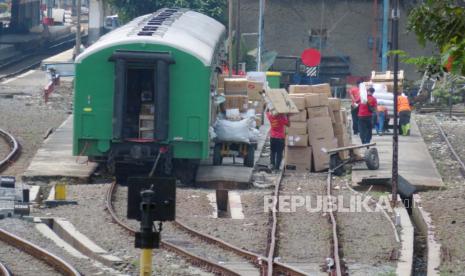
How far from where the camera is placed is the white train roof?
68.4ft

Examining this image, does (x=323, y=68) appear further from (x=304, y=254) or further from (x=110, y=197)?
(x=304, y=254)

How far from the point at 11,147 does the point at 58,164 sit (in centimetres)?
396

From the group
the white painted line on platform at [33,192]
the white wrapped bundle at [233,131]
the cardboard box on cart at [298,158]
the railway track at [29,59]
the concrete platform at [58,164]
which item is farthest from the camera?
the railway track at [29,59]

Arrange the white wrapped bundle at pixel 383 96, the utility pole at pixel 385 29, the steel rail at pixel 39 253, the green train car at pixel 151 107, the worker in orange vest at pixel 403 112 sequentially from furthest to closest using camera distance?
the utility pole at pixel 385 29, the white wrapped bundle at pixel 383 96, the worker in orange vest at pixel 403 112, the green train car at pixel 151 107, the steel rail at pixel 39 253

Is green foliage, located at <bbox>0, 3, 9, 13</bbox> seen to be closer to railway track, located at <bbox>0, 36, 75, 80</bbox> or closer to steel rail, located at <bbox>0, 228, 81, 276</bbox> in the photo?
railway track, located at <bbox>0, 36, 75, 80</bbox>

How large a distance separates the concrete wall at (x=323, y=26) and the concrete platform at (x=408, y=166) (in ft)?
57.8

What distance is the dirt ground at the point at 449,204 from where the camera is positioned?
15.1 meters

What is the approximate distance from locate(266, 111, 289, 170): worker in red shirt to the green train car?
2.06 metres

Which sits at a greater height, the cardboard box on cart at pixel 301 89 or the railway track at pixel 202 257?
the cardboard box on cart at pixel 301 89

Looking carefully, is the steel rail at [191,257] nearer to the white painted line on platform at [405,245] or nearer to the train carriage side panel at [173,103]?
the white painted line on platform at [405,245]

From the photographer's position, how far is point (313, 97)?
23766 millimetres

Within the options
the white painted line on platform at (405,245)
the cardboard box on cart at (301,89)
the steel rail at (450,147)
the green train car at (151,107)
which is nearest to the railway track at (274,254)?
the white painted line on platform at (405,245)

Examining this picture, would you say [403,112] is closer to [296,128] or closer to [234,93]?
[234,93]

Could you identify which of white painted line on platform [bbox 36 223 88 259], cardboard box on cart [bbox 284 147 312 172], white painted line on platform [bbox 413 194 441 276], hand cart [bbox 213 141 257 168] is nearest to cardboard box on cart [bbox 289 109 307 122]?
cardboard box on cart [bbox 284 147 312 172]
